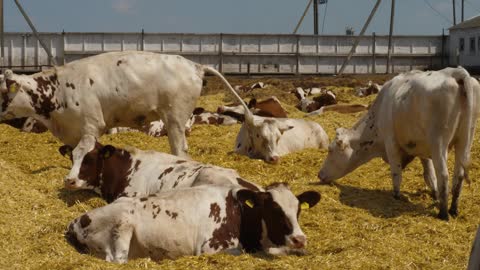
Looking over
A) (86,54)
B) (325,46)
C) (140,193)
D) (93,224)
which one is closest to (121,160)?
(140,193)

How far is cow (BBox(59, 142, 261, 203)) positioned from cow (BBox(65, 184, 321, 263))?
1.28 metres

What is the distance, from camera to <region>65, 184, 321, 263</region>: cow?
24.2ft

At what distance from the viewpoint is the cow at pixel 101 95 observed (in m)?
11.5

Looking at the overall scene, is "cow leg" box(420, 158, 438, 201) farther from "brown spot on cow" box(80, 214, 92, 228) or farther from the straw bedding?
"brown spot on cow" box(80, 214, 92, 228)

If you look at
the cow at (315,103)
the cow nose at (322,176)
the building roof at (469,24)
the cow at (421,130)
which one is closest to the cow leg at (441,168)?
the cow at (421,130)

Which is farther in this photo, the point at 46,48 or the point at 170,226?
the point at 46,48

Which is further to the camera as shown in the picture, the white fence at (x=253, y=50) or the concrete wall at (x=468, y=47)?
the concrete wall at (x=468, y=47)

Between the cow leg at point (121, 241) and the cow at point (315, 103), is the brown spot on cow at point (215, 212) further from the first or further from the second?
the cow at point (315, 103)

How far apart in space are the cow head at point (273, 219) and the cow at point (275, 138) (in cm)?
590

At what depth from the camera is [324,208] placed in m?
9.70

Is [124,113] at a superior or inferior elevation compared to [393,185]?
superior

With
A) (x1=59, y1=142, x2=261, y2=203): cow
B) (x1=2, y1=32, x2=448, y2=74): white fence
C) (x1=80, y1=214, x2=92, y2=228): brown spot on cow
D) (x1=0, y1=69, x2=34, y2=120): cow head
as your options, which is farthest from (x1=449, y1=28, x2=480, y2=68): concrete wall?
(x1=80, y1=214, x2=92, y2=228): brown spot on cow

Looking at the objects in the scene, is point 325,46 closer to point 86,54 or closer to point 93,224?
point 86,54

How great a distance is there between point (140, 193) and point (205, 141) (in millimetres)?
6447
